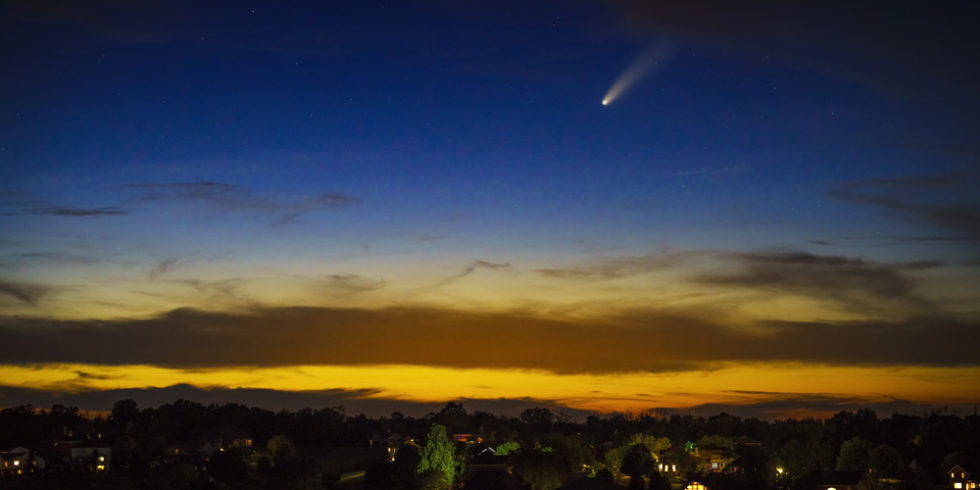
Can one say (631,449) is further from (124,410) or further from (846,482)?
(124,410)

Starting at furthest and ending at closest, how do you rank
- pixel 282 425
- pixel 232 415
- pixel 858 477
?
1. pixel 232 415
2. pixel 282 425
3. pixel 858 477

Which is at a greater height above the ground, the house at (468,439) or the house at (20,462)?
the house at (468,439)

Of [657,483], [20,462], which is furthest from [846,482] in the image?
[20,462]

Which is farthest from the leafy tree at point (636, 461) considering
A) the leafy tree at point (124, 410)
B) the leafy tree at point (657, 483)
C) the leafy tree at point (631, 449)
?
the leafy tree at point (124, 410)

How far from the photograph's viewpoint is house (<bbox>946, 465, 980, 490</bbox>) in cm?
8594

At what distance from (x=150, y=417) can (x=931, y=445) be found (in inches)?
4385

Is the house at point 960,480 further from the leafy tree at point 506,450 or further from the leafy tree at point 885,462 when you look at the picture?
the leafy tree at point 506,450

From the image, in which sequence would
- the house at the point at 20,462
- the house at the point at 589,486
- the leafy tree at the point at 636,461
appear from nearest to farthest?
the house at the point at 589,486, the house at the point at 20,462, the leafy tree at the point at 636,461

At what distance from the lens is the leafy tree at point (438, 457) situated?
81062 millimetres

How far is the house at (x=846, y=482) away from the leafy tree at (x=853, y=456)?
498 inches

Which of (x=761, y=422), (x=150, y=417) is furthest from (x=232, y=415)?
(x=761, y=422)

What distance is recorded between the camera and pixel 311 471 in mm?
79438

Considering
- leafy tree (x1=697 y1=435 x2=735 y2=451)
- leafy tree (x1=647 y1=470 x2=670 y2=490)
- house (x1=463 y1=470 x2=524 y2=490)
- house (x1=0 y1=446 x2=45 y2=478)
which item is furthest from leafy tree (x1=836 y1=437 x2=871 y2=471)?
house (x1=0 y1=446 x2=45 y2=478)

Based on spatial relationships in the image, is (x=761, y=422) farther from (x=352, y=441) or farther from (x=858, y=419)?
(x=352, y=441)
